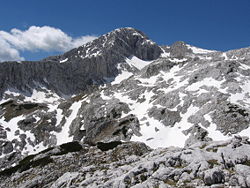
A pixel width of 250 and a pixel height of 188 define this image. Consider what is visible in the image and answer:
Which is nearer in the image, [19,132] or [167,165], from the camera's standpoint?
[167,165]

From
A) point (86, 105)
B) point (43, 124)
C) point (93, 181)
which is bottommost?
point (93, 181)

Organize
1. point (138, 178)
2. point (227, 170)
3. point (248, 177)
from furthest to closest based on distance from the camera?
point (138, 178)
point (227, 170)
point (248, 177)

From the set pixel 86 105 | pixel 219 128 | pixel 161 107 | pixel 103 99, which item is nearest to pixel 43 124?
pixel 86 105

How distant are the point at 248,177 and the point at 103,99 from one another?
306 feet

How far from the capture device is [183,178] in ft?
68.4

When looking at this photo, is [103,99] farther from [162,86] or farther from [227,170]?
[227,170]

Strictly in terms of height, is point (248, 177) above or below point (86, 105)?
below

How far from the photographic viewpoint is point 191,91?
291 ft

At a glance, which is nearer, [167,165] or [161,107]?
[167,165]

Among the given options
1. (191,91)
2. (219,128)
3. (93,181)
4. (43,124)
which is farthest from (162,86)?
(93,181)

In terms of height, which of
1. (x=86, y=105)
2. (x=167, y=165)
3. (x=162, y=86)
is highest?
(x=162, y=86)

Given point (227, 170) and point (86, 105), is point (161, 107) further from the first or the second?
point (227, 170)

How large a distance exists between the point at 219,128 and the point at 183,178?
1851 inches

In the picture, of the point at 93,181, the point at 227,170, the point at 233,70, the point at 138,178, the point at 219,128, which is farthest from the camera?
the point at 233,70
